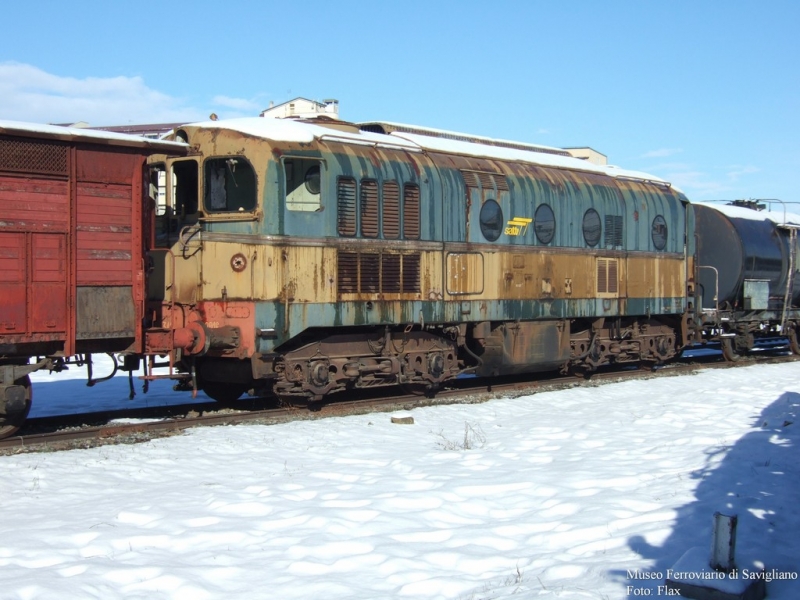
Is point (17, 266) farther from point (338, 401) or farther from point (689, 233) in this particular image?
point (689, 233)

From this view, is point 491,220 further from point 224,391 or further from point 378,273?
point 224,391

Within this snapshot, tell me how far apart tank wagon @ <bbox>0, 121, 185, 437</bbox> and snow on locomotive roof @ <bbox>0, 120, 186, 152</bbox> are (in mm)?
12

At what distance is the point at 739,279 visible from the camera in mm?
20812

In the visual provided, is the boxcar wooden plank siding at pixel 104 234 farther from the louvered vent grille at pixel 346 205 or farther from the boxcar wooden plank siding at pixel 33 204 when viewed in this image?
the louvered vent grille at pixel 346 205

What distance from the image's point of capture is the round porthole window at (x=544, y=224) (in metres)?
15.5

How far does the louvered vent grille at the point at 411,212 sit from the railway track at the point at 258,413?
106 inches

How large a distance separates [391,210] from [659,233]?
8006 mm

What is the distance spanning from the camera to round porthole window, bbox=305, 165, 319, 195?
12172mm

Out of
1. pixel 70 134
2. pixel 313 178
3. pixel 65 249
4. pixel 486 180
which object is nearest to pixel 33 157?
pixel 70 134

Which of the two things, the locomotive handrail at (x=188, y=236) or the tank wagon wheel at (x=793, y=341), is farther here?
the tank wagon wheel at (x=793, y=341)

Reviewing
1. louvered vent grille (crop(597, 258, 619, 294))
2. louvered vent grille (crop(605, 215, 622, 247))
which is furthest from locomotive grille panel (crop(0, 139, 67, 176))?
louvered vent grille (crop(605, 215, 622, 247))

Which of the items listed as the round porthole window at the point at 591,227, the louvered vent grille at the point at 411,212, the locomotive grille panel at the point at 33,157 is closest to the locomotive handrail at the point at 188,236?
the locomotive grille panel at the point at 33,157

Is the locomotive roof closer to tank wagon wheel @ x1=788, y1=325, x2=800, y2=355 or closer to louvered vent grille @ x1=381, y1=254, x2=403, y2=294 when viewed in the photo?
louvered vent grille @ x1=381, y1=254, x2=403, y2=294

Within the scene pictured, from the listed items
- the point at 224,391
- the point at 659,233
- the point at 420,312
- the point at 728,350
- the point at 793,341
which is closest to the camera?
the point at 420,312
